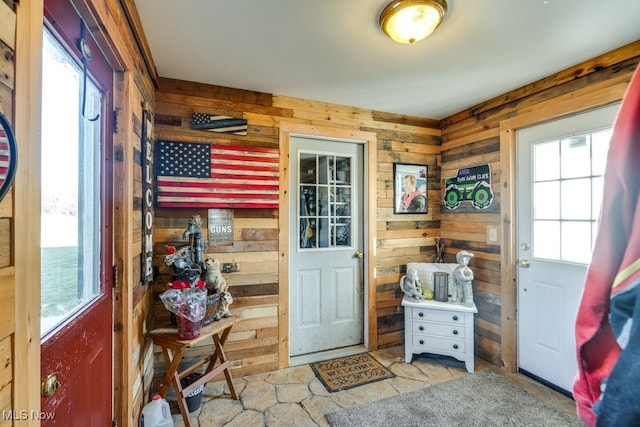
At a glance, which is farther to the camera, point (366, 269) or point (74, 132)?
point (366, 269)

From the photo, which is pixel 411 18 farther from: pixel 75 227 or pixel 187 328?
pixel 187 328

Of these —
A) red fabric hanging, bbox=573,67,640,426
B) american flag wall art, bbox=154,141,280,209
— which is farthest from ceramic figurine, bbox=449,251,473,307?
red fabric hanging, bbox=573,67,640,426

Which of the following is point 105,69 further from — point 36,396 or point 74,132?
point 36,396

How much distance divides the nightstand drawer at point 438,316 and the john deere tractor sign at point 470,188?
102 cm

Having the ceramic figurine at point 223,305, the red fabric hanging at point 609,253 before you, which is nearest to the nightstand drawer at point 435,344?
the ceramic figurine at point 223,305

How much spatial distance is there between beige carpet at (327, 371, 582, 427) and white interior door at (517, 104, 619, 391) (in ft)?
1.14

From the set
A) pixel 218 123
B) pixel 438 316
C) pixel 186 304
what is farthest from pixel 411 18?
pixel 438 316

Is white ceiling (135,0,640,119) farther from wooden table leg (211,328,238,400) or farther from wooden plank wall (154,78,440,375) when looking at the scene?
wooden table leg (211,328,238,400)

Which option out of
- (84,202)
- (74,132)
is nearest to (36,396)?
(84,202)

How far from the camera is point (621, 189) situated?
0.64m

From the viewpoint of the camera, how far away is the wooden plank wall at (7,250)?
61cm

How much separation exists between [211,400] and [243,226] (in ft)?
4.26

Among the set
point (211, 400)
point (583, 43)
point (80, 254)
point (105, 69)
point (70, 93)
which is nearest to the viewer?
point (70, 93)

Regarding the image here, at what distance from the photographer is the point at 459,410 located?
6.67 ft
